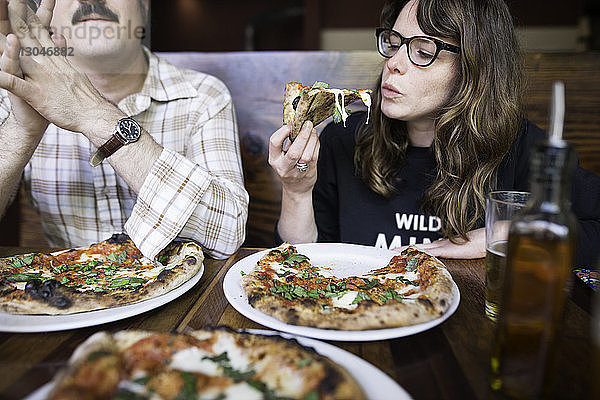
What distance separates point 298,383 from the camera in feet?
2.36

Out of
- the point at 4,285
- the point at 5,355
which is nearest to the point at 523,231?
the point at 5,355

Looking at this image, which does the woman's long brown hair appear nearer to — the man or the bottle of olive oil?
the man

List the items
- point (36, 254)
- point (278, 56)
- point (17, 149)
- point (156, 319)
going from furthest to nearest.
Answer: point (278, 56), point (17, 149), point (36, 254), point (156, 319)

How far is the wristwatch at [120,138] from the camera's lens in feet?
4.84

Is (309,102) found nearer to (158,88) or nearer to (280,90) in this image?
(158,88)

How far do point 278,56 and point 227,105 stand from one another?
66 cm

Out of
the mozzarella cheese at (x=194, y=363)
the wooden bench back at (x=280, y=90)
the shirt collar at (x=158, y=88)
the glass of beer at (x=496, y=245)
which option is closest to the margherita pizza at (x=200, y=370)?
the mozzarella cheese at (x=194, y=363)

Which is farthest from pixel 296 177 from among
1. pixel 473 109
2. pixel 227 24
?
pixel 227 24

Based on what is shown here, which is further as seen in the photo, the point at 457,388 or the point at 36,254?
the point at 36,254

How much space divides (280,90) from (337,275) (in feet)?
5.11

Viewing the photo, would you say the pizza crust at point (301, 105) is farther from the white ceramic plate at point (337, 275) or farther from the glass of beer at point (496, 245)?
the glass of beer at point (496, 245)

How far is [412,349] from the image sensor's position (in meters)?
0.95

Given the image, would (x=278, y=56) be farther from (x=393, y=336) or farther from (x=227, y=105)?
(x=393, y=336)

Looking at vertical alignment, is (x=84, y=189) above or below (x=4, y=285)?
above
